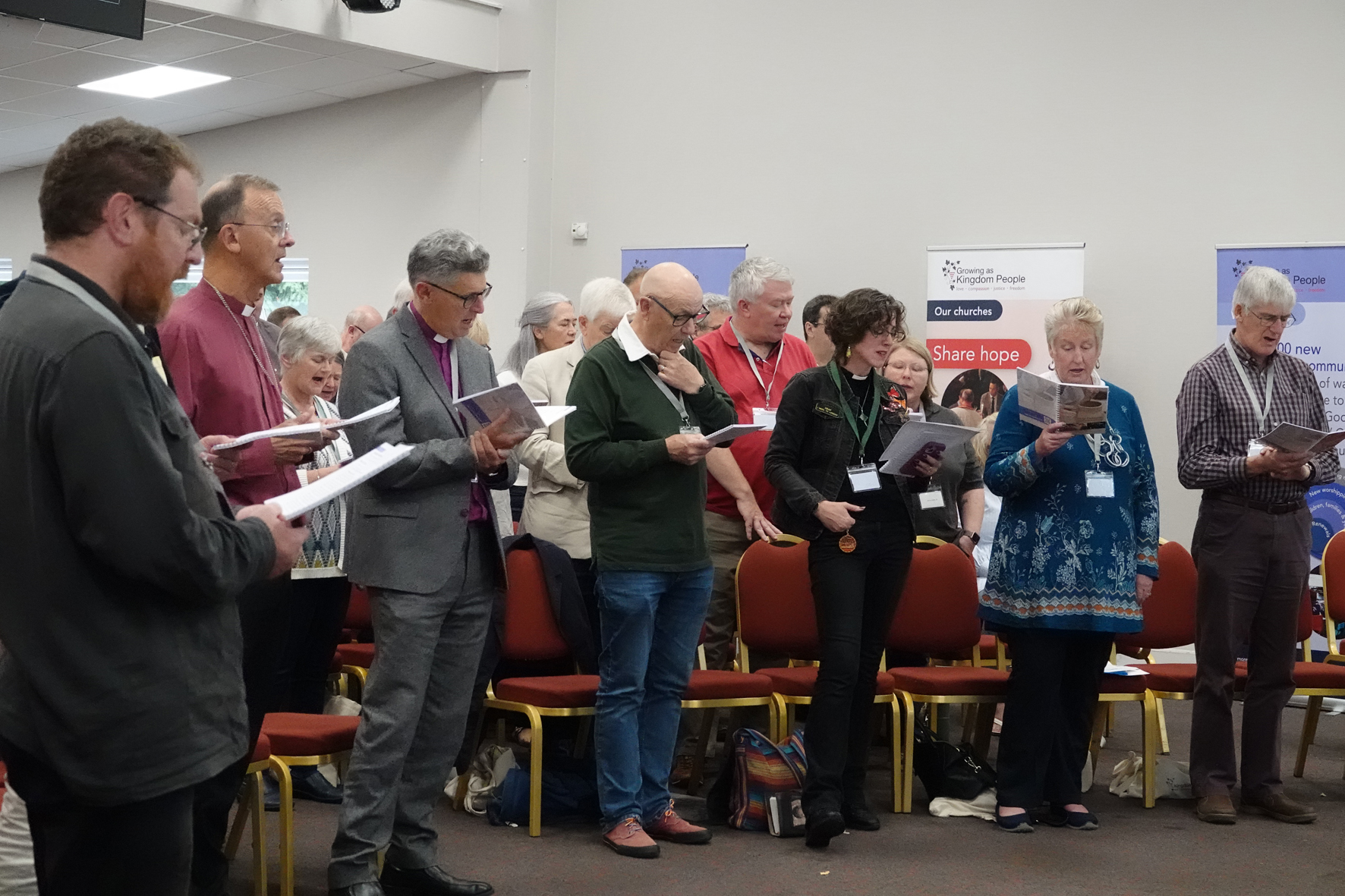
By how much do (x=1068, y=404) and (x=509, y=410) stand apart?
162cm

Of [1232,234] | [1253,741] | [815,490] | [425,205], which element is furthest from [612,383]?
[425,205]

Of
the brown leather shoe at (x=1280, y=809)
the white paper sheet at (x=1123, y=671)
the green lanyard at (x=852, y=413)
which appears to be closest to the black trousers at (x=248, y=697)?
the green lanyard at (x=852, y=413)

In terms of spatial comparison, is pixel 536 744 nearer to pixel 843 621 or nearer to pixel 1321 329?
pixel 843 621

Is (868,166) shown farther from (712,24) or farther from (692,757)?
(692,757)

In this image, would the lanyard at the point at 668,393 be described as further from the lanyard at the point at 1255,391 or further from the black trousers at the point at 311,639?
the lanyard at the point at 1255,391

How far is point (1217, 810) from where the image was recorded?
171 inches

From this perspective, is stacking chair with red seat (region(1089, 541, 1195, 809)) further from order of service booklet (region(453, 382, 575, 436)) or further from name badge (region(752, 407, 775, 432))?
order of service booklet (region(453, 382, 575, 436))

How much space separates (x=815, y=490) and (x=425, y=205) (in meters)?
6.08

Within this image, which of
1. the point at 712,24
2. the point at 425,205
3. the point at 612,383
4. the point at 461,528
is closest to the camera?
the point at 461,528

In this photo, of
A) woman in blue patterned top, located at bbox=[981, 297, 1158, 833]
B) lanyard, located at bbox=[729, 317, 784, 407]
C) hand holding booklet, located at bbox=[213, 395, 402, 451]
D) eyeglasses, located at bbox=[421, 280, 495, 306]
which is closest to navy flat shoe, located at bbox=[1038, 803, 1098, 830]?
woman in blue patterned top, located at bbox=[981, 297, 1158, 833]

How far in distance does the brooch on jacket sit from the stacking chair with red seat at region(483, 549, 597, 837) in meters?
1.20

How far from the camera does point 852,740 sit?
4129mm

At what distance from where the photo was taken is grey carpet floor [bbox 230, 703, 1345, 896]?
3600mm

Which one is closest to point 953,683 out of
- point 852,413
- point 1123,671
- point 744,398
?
point 1123,671
